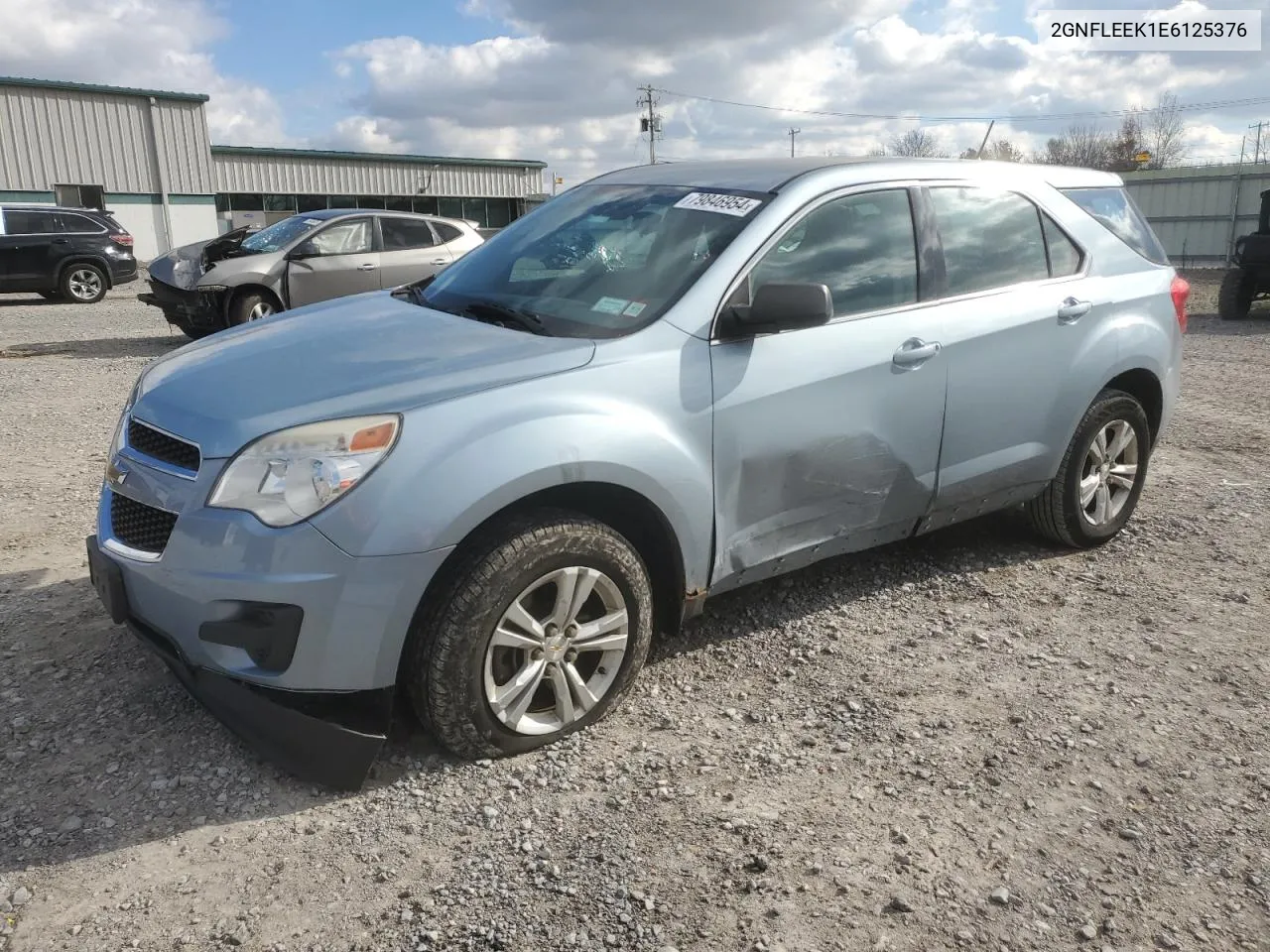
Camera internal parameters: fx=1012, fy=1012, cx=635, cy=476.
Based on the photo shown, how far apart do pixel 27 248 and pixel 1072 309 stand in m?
17.8

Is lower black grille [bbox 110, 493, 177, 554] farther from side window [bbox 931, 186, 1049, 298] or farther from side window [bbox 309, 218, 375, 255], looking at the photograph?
side window [bbox 309, 218, 375, 255]

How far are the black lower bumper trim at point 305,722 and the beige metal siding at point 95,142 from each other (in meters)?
34.9

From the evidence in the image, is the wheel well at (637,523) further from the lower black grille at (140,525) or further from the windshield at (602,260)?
the lower black grille at (140,525)

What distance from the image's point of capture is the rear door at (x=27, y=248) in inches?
664

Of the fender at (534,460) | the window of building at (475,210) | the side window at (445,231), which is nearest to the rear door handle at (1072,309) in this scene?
the fender at (534,460)

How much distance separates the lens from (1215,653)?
3.85 metres

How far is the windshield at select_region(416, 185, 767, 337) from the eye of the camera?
11.0 ft

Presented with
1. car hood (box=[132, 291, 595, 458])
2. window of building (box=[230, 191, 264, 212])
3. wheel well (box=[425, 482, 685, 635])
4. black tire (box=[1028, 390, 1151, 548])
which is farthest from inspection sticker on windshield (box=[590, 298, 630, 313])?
window of building (box=[230, 191, 264, 212])

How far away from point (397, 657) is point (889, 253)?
2.34m

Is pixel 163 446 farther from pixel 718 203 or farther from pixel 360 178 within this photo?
pixel 360 178

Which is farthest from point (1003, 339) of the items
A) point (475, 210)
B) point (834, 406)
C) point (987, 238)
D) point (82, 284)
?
point (475, 210)

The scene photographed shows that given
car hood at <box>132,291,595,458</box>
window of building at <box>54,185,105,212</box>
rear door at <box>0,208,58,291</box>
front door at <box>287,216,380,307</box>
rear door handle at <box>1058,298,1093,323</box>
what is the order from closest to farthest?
car hood at <box>132,291,595,458</box> → rear door handle at <box>1058,298,1093,323</box> → front door at <box>287,216,380,307</box> → rear door at <box>0,208,58,291</box> → window of building at <box>54,185,105,212</box>

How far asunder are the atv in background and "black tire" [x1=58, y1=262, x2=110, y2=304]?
18.5 meters

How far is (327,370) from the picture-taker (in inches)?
118
